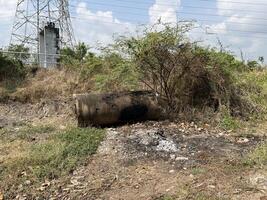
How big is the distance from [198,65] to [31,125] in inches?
127

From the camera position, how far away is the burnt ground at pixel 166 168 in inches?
178

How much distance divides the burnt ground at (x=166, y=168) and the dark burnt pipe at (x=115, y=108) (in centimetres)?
25

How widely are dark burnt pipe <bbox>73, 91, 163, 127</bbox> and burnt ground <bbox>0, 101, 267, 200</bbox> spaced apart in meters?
0.25

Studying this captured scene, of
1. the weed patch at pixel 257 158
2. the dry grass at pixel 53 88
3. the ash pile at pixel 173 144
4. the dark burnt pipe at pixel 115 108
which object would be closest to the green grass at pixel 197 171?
the ash pile at pixel 173 144

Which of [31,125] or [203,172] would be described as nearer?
[203,172]

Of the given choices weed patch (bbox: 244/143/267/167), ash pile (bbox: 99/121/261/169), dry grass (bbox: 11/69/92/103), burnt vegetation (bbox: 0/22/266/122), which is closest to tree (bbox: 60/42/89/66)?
dry grass (bbox: 11/69/92/103)

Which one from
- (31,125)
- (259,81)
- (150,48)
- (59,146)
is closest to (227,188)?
(59,146)

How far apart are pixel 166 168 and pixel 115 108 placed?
231 cm

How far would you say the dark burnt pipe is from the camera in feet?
23.7

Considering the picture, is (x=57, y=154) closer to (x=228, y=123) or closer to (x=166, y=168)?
(x=166, y=168)

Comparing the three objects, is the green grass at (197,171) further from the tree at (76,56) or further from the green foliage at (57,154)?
the tree at (76,56)

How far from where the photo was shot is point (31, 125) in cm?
804

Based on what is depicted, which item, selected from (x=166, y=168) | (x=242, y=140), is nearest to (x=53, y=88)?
(x=242, y=140)

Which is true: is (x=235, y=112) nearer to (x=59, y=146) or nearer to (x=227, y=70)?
(x=227, y=70)
